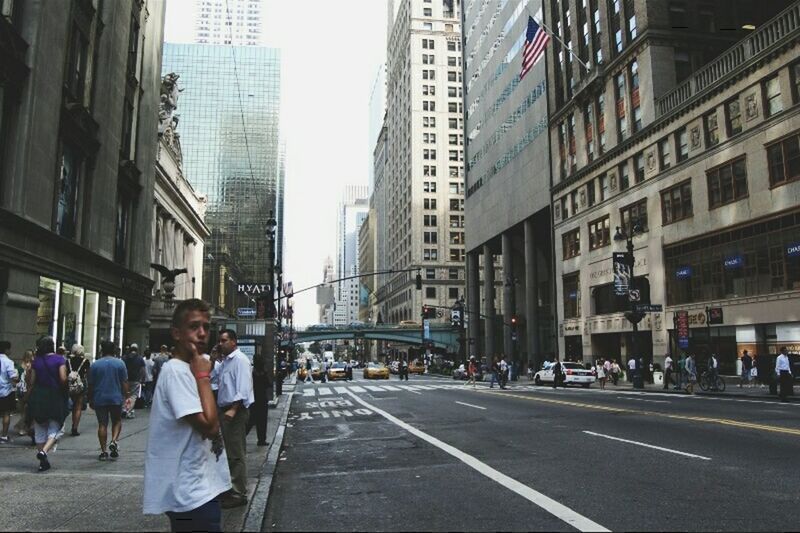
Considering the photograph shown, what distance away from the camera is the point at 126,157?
2827cm

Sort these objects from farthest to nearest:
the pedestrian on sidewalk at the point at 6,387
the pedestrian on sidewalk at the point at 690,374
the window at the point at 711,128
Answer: the window at the point at 711,128
the pedestrian on sidewalk at the point at 690,374
the pedestrian on sidewalk at the point at 6,387

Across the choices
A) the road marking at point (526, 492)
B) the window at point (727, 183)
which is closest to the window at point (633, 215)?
the window at point (727, 183)

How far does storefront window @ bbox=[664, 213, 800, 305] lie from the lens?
29969 millimetres

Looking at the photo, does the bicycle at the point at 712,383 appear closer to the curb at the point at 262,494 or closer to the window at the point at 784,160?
the window at the point at 784,160

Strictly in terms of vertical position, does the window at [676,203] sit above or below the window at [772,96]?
below

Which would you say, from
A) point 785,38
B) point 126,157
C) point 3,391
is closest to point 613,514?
point 3,391

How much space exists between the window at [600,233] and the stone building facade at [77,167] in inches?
1268

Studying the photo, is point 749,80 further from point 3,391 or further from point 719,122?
point 3,391

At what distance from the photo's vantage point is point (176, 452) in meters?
3.39

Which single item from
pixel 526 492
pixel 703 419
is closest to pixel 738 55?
pixel 703 419

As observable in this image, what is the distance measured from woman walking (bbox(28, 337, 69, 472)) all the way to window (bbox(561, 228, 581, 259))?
46.1 m

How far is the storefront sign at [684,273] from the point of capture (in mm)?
36906

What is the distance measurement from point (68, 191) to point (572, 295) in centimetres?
4072

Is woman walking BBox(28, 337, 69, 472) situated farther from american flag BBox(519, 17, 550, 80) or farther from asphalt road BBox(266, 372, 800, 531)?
american flag BBox(519, 17, 550, 80)
